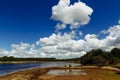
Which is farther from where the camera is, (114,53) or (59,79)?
(114,53)

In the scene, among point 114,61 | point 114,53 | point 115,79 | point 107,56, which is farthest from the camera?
point 114,53

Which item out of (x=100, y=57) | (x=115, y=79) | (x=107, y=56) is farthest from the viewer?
(x=107, y=56)

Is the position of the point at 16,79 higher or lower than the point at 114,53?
lower

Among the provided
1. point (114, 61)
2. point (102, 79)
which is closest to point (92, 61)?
point (114, 61)

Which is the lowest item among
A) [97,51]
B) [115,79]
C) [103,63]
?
[115,79]

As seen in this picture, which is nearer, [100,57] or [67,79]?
[67,79]

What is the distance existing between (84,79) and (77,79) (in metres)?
1.58

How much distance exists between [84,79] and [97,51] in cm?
9526

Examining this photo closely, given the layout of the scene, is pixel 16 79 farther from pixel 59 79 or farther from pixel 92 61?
pixel 92 61

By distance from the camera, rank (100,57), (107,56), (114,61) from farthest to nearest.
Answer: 1. (107,56)
2. (100,57)
3. (114,61)

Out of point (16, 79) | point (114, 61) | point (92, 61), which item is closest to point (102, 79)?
point (16, 79)

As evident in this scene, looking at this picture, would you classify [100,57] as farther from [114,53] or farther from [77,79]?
[77,79]

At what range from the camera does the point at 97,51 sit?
141 m

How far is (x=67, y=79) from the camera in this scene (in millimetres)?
48938
